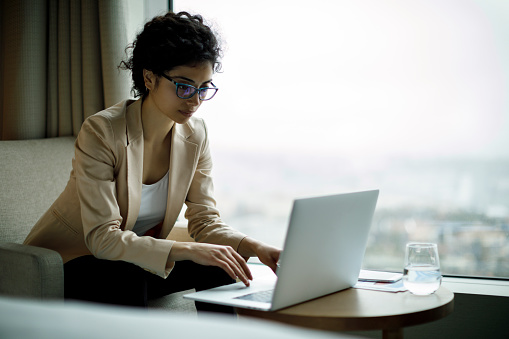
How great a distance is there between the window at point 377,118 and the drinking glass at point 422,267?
3.34 feet

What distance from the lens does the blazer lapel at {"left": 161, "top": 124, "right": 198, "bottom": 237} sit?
1978 mm

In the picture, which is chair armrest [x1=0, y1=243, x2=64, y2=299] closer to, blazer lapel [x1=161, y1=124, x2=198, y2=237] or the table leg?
blazer lapel [x1=161, y1=124, x2=198, y2=237]

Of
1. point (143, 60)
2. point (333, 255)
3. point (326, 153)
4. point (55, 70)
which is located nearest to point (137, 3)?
point (55, 70)

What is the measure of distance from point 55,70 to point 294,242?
69.1 inches

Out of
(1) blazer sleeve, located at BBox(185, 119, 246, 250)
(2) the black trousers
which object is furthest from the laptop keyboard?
(1) blazer sleeve, located at BBox(185, 119, 246, 250)

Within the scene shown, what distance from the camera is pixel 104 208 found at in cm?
174

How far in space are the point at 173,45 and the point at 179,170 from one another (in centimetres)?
43

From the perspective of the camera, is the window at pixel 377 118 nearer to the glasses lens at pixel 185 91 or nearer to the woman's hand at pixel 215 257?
the glasses lens at pixel 185 91

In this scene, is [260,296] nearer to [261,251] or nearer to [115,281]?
[261,251]

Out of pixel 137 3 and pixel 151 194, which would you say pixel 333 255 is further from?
pixel 137 3

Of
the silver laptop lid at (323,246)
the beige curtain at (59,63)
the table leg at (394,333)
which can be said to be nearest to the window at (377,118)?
the beige curtain at (59,63)

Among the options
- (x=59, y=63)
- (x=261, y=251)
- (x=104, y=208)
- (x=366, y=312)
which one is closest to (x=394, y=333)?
(x=366, y=312)

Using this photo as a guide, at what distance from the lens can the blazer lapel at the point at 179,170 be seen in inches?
77.9

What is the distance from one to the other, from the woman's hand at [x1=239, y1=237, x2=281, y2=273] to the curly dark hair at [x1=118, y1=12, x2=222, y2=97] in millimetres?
596
